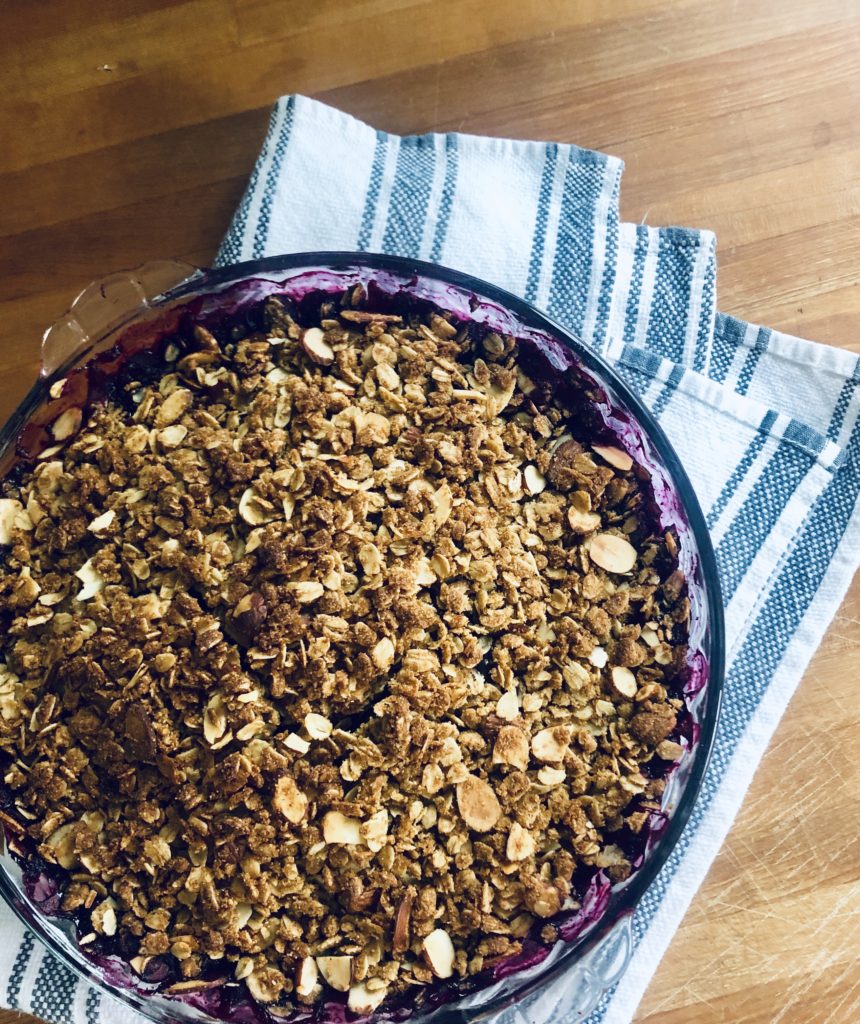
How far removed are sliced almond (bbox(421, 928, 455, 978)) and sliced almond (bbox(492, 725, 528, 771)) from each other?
0.16 metres

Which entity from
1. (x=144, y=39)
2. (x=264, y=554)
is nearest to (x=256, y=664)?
(x=264, y=554)

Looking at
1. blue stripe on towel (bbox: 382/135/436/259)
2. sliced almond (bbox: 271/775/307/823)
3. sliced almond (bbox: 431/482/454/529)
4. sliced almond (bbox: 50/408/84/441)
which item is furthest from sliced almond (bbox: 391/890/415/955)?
blue stripe on towel (bbox: 382/135/436/259)

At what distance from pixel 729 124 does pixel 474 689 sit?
0.84 meters

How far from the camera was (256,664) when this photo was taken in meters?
0.92

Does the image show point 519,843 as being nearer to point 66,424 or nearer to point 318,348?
point 318,348

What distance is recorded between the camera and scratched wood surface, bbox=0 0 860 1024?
1301mm

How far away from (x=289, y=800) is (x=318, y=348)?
0.43 metres

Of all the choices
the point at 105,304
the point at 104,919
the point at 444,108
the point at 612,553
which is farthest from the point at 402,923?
the point at 444,108

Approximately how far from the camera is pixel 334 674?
0.92m

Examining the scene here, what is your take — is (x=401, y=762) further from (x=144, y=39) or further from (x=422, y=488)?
(x=144, y=39)

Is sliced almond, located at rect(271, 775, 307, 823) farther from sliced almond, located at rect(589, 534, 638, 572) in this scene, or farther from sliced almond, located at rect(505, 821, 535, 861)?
sliced almond, located at rect(589, 534, 638, 572)

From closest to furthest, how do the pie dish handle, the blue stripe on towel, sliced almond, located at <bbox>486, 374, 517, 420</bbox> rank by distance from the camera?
1. sliced almond, located at <bbox>486, 374, 517, 420</bbox>
2. the pie dish handle
3. the blue stripe on towel

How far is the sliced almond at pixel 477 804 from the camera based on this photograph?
0.92m

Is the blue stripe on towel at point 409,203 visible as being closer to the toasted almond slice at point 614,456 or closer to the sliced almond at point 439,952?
the toasted almond slice at point 614,456
